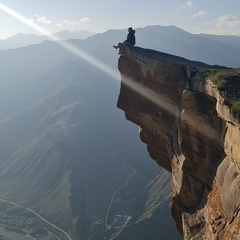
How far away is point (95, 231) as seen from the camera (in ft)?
589

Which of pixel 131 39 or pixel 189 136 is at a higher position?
pixel 131 39

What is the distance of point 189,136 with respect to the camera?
25.9 metres

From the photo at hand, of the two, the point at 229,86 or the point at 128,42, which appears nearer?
the point at 229,86

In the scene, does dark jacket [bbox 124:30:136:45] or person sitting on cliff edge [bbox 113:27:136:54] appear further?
dark jacket [bbox 124:30:136:45]

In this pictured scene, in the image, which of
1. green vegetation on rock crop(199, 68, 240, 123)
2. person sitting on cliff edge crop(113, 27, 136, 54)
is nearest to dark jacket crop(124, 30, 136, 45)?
person sitting on cliff edge crop(113, 27, 136, 54)

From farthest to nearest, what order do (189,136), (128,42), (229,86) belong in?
1. (128,42)
2. (189,136)
3. (229,86)

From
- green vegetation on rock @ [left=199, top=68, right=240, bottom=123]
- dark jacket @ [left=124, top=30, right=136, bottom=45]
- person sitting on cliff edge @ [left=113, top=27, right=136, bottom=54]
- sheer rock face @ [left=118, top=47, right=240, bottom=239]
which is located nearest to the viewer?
green vegetation on rock @ [left=199, top=68, right=240, bottom=123]

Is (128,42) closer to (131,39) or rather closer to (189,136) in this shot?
(131,39)

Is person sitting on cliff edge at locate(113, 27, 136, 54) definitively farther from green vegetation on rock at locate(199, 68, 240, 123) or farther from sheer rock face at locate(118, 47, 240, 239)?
green vegetation on rock at locate(199, 68, 240, 123)

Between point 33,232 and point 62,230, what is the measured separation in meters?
14.4

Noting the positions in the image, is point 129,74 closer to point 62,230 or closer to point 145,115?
point 145,115

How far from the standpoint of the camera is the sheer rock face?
67.9 ft

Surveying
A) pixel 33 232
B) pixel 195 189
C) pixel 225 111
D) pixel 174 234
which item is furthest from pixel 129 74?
pixel 33 232

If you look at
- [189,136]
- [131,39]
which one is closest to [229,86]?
[189,136]
